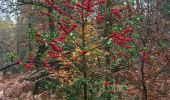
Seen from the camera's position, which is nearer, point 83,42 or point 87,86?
point 83,42

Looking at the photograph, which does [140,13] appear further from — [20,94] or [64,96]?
[20,94]

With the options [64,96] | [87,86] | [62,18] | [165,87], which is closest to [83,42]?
[62,18]

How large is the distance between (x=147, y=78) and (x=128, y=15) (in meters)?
1.73

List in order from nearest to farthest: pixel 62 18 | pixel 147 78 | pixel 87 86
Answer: pixel 62 18, pixel 87 86, pixel 147 78

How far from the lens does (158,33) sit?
9203 mm

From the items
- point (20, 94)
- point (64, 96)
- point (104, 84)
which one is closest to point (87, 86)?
point (104, 84)

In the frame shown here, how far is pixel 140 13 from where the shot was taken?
29.0 ft

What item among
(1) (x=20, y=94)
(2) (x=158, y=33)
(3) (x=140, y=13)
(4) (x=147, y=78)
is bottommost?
(1) (x=20, y=94)

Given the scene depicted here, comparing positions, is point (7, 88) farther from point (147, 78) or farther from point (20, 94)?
point (147, 78)

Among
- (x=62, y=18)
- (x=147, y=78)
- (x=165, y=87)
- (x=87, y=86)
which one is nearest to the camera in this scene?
(x=62, y=18)

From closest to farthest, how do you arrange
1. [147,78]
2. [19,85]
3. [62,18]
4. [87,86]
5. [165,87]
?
[62,18]
[87,86]
[147,78]
[165,87]
[19,85]

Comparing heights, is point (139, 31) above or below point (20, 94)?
above

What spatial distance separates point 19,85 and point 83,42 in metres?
3.79

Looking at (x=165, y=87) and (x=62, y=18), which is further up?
(x=62, y=18)
